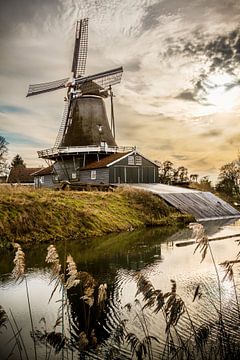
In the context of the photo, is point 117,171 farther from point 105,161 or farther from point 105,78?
point 105,78

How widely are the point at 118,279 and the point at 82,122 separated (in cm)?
2194

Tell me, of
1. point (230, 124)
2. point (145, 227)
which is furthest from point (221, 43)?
point (145, 227)

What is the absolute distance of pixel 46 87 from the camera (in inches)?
1188

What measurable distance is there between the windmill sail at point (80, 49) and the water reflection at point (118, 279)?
19941 mm

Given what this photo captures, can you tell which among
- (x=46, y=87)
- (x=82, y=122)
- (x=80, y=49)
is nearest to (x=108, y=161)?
(x=82, y=122)

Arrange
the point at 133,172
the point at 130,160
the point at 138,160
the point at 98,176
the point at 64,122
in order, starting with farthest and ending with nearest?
the point at 64,122
the point at 138,160
the point at 133,172
the point at 130,160
the point at 98,176

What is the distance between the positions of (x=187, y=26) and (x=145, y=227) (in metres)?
7.71

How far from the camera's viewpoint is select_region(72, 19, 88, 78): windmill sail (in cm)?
2959

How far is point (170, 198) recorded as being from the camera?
20375 millimetres

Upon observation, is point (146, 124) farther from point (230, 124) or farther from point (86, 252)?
point (86, 252)

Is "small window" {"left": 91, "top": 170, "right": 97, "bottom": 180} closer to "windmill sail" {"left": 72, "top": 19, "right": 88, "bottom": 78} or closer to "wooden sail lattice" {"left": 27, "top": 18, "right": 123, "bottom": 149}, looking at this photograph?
"wooden sail lattice" {"left": 27, "top": 18, "right": 123, "bottom": 149}

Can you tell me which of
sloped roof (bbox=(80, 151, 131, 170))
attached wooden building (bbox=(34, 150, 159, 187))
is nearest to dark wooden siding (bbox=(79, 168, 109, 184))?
attached wooden building (bbox=(34, 150, 159, 187))

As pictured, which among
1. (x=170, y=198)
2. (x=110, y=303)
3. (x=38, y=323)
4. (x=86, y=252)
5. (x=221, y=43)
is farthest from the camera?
(x=170, y=198)

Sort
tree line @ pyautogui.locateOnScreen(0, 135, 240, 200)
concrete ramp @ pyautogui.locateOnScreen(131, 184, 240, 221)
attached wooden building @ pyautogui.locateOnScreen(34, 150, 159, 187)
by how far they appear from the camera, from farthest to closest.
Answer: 1. tree line @ pyautogui.locateOnScreen(0, 135, 240, 200)
2. attached wooden building @ pyautogui.locateOnScreen(34, 150, 159, 187)
3. concrete ramp @ pyautogui.locateOnScreen(131, 184, 240, 221)
